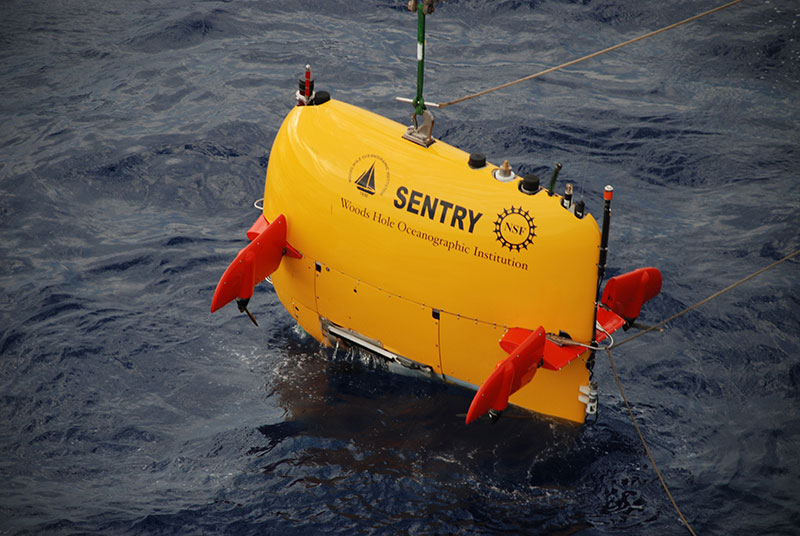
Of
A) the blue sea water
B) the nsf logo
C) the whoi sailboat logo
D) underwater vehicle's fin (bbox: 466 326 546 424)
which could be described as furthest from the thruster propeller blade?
underwater vehicle's fin (bbox: 466 326 546 424)

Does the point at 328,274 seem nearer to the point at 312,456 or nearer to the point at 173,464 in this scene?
the point at 312,456

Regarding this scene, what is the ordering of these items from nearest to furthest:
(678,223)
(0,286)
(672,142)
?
(0,286) → (678,223) → (672,142)

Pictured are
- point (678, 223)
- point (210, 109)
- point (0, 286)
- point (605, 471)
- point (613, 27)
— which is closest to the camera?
point (605, 471)

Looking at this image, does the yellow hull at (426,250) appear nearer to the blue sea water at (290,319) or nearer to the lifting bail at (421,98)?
the lifting bail at (421,98)

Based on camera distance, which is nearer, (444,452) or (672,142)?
(444,452)

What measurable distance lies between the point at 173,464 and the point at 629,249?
5608 mm

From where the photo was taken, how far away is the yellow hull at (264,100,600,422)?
273 inches

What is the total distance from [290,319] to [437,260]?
103 inches

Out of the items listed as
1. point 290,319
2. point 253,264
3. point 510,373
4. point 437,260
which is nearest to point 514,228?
point 437,260

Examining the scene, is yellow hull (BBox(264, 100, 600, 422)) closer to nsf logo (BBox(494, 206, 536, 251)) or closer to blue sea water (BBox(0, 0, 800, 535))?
nsf logo (BBox(494, 206, 536, 251))

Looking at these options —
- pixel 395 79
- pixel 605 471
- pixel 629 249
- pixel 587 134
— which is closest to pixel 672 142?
pixel 587 134

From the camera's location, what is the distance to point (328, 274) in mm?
7801

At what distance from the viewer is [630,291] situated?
748 centimetres

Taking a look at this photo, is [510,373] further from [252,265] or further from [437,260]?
[252,265]
